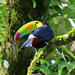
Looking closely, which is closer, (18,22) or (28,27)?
(28,27)

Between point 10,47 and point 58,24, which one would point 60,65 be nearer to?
point 10,47

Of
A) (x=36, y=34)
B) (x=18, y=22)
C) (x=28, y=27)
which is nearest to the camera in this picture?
(x=36, y=34)

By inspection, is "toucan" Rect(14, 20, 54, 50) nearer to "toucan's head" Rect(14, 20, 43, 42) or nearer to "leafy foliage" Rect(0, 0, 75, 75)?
"toucan's head" Rect(14, 20, 43, 42)

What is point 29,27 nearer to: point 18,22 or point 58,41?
point 18,22

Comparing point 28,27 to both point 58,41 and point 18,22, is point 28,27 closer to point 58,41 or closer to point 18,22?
point 18,22

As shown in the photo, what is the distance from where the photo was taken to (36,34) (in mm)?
1765

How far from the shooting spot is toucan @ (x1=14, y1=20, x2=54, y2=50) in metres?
1.76

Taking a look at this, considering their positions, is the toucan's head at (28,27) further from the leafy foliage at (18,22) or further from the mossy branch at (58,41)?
the mossy branch at (58,41)

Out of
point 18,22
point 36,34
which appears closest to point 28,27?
point 36,34

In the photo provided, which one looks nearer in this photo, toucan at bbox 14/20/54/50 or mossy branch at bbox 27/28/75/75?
mossy branch at bbox 27/28/75/75

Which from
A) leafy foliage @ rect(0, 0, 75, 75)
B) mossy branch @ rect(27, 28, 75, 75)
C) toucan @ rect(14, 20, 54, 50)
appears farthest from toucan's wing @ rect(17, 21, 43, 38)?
mossy branch @ rect(27, 28, 75, 75)

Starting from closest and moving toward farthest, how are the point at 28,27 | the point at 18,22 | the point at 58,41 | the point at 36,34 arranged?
the point at 58,41
the point at 36,34
the point at 28,27
the point at 18,22

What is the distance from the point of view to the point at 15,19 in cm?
210

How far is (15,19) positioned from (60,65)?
2.21ft
